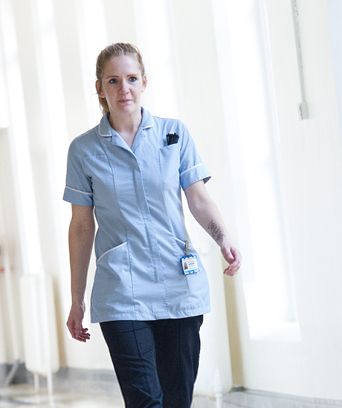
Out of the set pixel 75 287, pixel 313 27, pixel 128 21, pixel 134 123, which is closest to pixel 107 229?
pixel 75 287

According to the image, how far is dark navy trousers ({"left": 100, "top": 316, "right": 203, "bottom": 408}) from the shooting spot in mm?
1564

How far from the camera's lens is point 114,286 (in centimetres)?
166

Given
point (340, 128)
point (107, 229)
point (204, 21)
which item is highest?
point (204, 21)

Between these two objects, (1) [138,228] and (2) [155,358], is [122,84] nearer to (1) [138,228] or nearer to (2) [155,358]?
(1) [138,228]

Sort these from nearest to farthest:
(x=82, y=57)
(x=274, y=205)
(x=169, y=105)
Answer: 1. (x=274, y=205)
2. (x=169, y=105)
3. (x=82, y=57)

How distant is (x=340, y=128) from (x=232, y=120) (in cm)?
60

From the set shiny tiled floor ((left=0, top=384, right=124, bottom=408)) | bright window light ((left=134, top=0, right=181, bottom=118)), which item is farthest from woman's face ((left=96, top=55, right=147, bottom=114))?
shiny tiled floor ((left=0, top=384, right=124, bottom=408))

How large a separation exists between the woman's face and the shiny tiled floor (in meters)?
2.07

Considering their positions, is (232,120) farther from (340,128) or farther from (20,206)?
(20,206)

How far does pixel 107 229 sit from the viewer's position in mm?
1705

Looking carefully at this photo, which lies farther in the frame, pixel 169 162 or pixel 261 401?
pixel 261 401

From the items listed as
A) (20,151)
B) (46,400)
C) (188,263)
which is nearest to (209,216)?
(188,263)

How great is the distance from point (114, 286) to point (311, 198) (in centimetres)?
103

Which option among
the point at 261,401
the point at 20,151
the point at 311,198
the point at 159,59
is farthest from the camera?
the point at 20,151
